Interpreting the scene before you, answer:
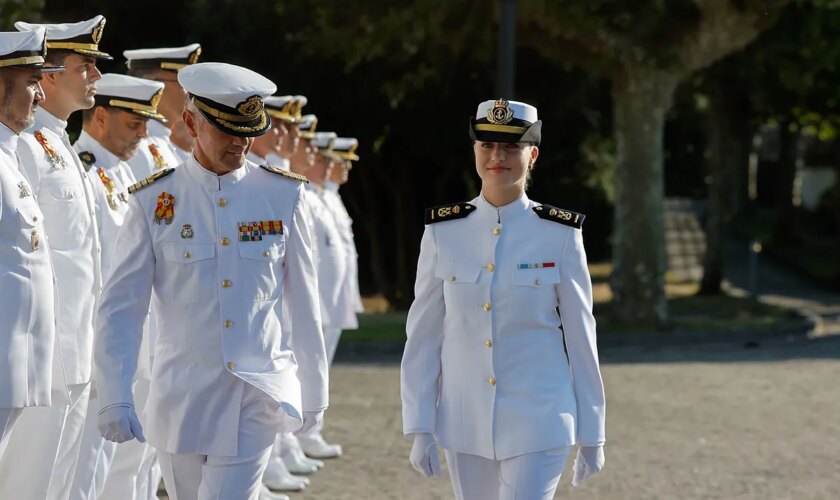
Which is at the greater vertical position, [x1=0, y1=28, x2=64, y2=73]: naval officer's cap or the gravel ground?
[x1=0, y1=28, x2=64, y2=73]: naval officer's cap

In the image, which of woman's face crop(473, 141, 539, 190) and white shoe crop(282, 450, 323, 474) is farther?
white shoe crop(282, 450, 323, 474)

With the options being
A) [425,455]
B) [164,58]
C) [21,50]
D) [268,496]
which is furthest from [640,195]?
[21,50]

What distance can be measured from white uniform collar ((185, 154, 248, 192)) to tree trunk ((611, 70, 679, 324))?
53.0 ft

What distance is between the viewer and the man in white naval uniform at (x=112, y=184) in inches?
261

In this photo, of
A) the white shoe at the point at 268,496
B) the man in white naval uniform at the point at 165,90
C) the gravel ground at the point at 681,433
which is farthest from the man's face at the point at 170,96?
the gravel ground at the point at 681,433

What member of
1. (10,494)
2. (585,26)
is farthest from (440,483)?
(585,26)

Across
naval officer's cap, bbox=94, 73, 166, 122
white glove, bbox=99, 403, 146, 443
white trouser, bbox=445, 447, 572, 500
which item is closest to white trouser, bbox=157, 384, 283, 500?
white glove, bbox=99, 403, 146, 443

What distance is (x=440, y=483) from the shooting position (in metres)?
9.27

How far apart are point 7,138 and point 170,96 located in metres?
2.94

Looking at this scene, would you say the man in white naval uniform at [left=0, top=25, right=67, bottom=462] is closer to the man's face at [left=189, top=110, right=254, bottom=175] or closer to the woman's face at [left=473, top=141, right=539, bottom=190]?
the man's face at [left=189, top=110, right=254, bottom=175]

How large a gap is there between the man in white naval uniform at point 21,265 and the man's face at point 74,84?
3.17 feet

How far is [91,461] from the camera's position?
6594 mm

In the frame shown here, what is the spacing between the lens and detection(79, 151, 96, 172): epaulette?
22.9 feet

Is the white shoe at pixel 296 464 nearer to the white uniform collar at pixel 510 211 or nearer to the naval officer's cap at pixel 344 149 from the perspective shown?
the naval officer's cap at pixel 344 149
